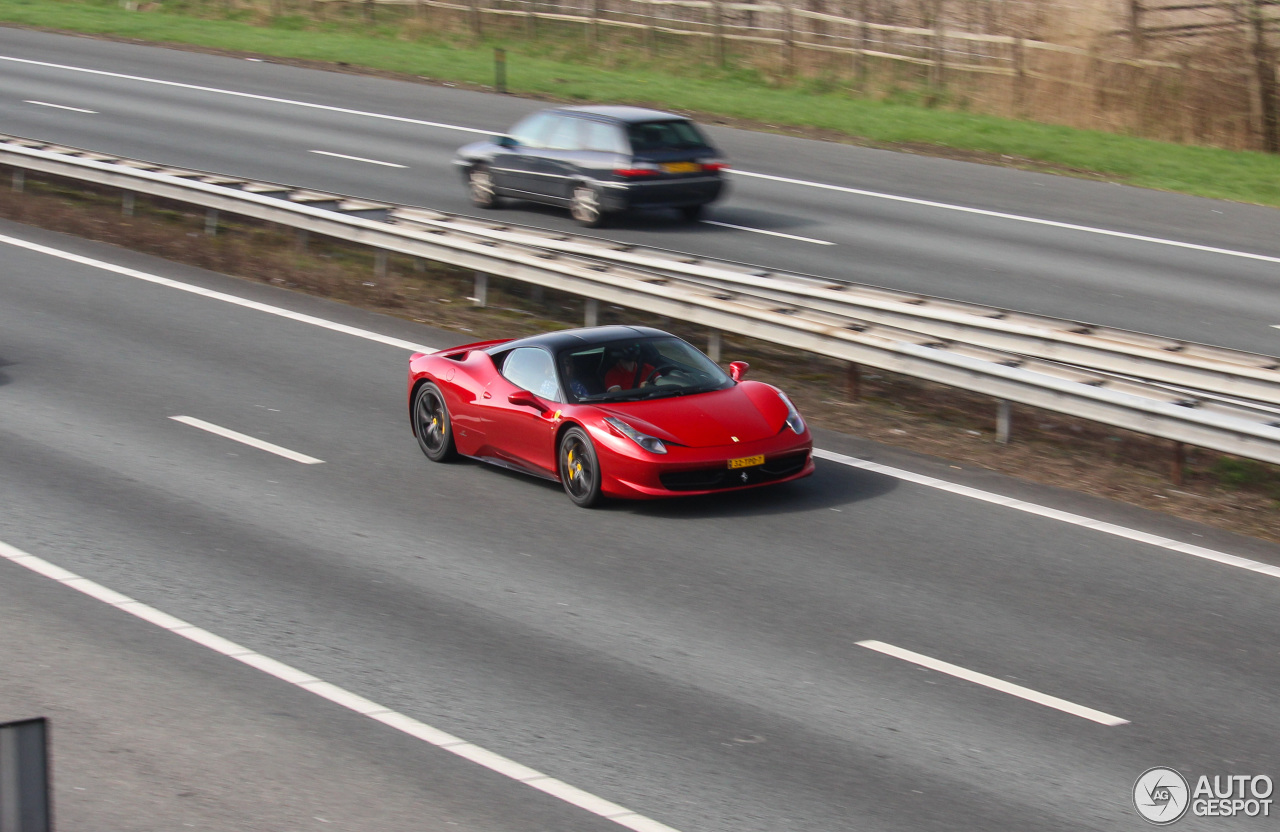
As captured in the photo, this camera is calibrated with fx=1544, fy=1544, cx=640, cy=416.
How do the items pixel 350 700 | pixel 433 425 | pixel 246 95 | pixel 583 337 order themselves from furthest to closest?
pixel 246 95 < pixel 433 425 < pixel 583 337 < pixel 350 700

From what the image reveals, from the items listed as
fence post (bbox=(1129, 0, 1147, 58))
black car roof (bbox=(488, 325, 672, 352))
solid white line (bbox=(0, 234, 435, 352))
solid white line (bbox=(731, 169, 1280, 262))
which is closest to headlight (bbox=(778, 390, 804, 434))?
black car roof (bbox=(488, 325, 672, 352))

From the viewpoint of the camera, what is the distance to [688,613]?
9.01 meters

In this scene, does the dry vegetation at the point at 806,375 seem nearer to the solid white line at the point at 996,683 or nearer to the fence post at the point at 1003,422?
the fence post at the point at 1003,422

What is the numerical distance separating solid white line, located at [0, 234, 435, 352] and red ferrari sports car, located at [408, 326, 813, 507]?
3.79 meters

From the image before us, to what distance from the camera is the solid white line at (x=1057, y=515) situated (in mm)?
9992

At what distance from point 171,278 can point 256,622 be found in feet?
38.7

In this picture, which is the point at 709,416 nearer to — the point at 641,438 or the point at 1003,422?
the point at 641,438

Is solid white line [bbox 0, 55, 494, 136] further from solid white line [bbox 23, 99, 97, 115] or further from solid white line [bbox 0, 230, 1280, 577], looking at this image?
solid white line [bbox 0, 230, 1280, 577]

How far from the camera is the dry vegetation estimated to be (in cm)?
1189

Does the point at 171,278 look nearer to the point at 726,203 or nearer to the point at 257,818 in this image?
the point at 726,203

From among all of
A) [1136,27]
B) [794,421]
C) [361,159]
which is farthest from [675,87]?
[794,421]

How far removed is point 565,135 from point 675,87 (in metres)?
14.5

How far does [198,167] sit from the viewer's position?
85.5ft

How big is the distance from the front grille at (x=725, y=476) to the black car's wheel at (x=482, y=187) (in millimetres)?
13163
